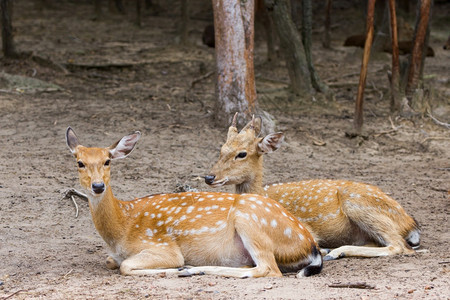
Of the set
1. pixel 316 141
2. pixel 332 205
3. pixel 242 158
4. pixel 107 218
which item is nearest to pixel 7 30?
pixel 316 141

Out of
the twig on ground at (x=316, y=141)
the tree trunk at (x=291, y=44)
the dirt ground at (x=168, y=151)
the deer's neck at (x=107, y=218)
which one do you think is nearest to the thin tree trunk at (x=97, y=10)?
the dirt ground at (x=168, y=151)

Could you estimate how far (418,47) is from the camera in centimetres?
1080

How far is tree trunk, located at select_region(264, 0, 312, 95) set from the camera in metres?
11.3

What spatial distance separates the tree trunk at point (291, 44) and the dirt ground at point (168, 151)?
0.99 ft

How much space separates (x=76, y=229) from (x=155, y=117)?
4.27 m

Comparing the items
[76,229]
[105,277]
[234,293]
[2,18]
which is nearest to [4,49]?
[2,18]

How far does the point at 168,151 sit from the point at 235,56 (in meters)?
1.62

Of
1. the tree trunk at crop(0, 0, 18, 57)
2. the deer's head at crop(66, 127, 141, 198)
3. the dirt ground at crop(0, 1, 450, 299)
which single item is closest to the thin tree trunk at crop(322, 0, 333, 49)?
the dirt ground at crop(0, 1, 450, 299)

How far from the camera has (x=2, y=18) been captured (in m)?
13.0

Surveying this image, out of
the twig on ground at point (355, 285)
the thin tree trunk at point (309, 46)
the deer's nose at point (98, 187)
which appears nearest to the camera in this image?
the twig on ground at point (355, 285)

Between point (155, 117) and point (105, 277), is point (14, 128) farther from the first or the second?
point (105, 277)

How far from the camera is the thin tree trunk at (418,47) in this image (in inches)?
415

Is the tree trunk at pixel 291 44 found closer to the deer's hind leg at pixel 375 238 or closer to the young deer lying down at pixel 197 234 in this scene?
the deer's hind leg at pixel 375 238

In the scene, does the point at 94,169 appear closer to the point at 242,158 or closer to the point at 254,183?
the point at 242,158
